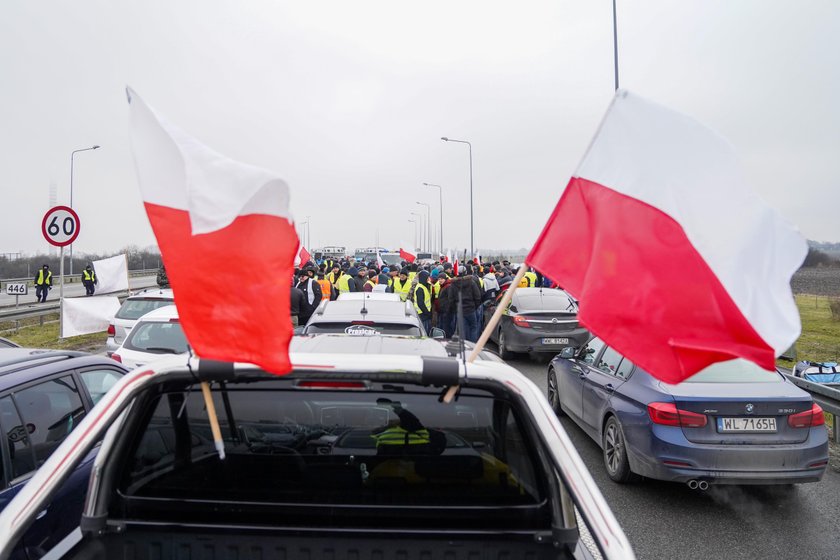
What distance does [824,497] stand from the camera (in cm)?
598

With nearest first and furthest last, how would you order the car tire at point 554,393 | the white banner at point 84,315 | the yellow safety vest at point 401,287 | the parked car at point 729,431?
the parked car at point 729,431 → the car tire at point 554,393 → the white banner at point 84,315 → the yellow safety vest at point 401,287

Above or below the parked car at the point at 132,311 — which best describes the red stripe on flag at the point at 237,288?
above

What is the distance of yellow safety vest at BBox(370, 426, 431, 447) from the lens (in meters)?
2.49

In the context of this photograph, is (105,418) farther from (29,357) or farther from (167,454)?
(29,357)

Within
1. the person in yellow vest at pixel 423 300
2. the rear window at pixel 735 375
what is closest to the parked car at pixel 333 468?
the rear window at pixel 735 375

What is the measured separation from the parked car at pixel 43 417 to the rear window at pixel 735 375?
16.1ft

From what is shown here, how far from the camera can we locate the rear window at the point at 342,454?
241cm

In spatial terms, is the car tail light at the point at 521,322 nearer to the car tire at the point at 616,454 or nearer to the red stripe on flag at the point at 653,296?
the car tire at the point at 616,454

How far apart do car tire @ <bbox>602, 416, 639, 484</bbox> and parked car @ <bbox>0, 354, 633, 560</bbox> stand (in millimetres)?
4114

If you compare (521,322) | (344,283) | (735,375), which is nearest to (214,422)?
(735,375)

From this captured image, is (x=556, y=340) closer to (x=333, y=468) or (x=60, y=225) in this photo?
(x=60, y=225)

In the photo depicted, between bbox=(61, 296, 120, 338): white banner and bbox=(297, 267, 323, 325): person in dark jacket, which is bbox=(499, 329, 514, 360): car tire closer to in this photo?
bbox=(297, 267, 323, 325): person in dark jacket

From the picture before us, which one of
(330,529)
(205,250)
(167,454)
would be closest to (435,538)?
(330,529)

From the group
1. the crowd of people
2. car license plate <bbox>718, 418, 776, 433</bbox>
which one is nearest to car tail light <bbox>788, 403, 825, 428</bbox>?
car license plate <bbox>718, 418, 776, 433</bbox>
